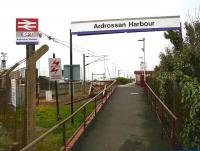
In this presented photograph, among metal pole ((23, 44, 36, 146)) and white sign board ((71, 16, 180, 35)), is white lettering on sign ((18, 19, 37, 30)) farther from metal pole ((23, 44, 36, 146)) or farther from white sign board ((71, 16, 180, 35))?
white sign board ((71, 16, 180, 35))

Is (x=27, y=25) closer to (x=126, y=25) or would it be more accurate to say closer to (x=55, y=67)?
(x=55, y=67)

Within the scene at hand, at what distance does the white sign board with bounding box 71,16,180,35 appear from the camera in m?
23.8

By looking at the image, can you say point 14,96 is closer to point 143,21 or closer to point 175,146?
point 175,146

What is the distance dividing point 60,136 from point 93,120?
249 inches

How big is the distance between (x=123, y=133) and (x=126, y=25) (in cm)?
986

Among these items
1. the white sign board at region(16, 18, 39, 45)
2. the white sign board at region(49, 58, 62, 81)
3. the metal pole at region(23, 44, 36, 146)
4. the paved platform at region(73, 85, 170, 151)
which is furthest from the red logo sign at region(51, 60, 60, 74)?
the metal pole at region(23, 44, 36, 146)

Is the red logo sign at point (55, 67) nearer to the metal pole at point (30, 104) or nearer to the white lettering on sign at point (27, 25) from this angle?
the white lettering on sign at point (27, 25)

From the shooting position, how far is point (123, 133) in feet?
52.0

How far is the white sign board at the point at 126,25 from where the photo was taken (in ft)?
77.9

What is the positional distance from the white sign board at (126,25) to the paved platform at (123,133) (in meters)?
4.33

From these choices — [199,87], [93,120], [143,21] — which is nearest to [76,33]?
[143,21]

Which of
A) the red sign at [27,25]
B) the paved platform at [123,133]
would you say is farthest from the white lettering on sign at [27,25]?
the paved platform at [123,133]

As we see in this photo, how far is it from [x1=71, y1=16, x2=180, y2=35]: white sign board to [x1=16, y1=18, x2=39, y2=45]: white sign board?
377 inches

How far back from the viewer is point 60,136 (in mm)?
12484
